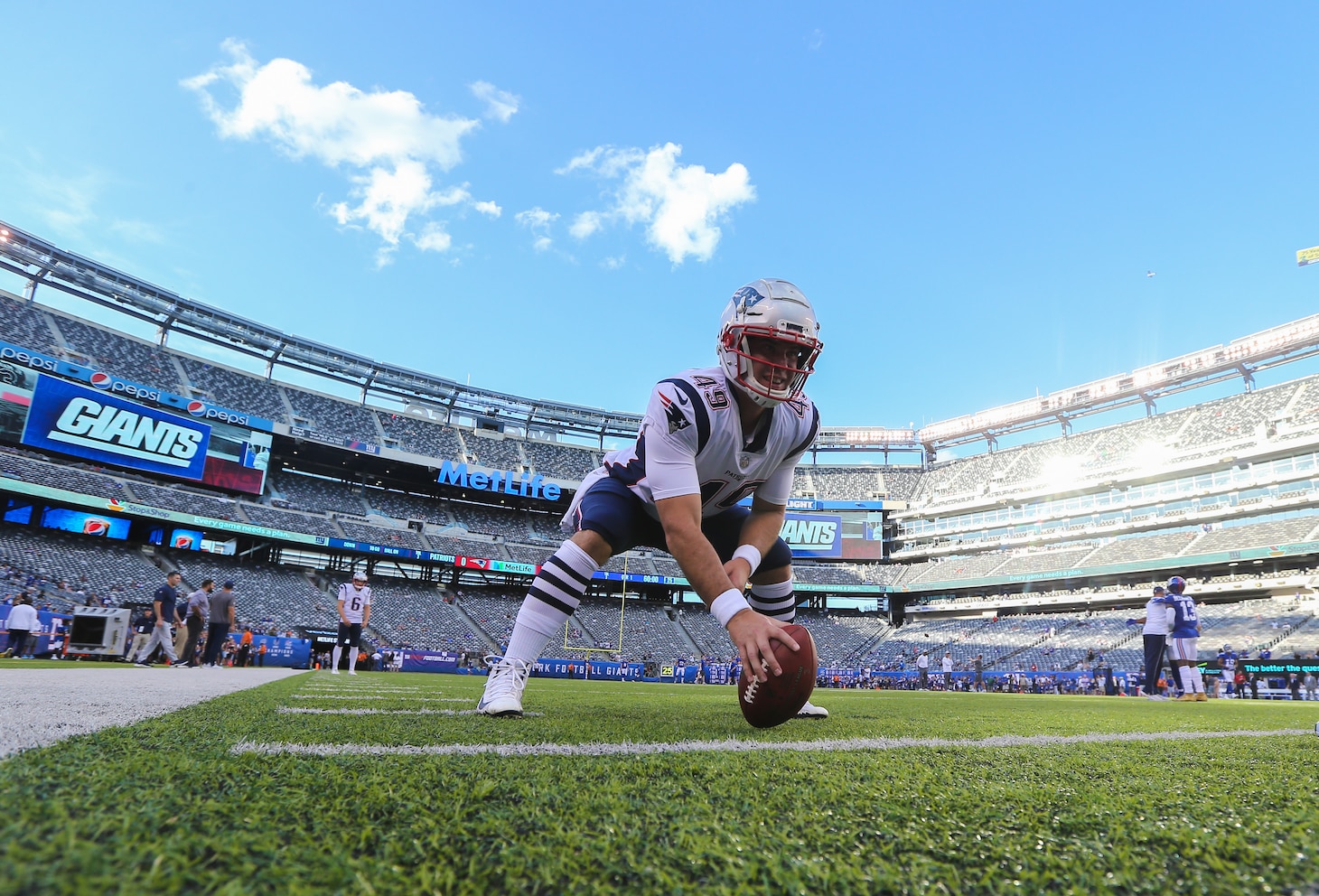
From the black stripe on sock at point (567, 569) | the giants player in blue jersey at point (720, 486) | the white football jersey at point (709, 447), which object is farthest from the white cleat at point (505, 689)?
the white football jersey at point (709, 447)

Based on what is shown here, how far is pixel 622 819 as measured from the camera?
113 cm

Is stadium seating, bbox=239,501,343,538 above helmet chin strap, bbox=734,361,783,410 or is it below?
above

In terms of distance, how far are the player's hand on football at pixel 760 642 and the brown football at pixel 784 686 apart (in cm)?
5

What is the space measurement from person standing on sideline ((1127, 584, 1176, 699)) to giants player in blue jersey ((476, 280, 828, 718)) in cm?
867

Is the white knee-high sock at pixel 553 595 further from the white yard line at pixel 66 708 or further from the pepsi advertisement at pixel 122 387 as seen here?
the pepsi advertisement at pixel 122 387

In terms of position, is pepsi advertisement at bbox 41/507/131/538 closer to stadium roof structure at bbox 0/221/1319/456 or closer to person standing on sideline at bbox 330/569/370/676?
stadium roof structure at bbox 0/221/1319/456

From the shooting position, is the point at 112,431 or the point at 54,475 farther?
the point at 112,431

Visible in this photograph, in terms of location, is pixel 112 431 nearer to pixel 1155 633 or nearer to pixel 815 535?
pixel 1155 633

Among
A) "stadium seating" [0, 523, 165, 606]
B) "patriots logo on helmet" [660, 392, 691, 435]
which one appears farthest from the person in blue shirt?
"stadium seating" [0, 523, 165, 606]

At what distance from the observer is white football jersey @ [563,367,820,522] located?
2943 mm

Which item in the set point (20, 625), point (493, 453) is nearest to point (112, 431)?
point (493, 453)

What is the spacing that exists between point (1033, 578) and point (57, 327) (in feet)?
154

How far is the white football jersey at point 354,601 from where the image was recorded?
421 inches

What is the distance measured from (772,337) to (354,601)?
982cm
